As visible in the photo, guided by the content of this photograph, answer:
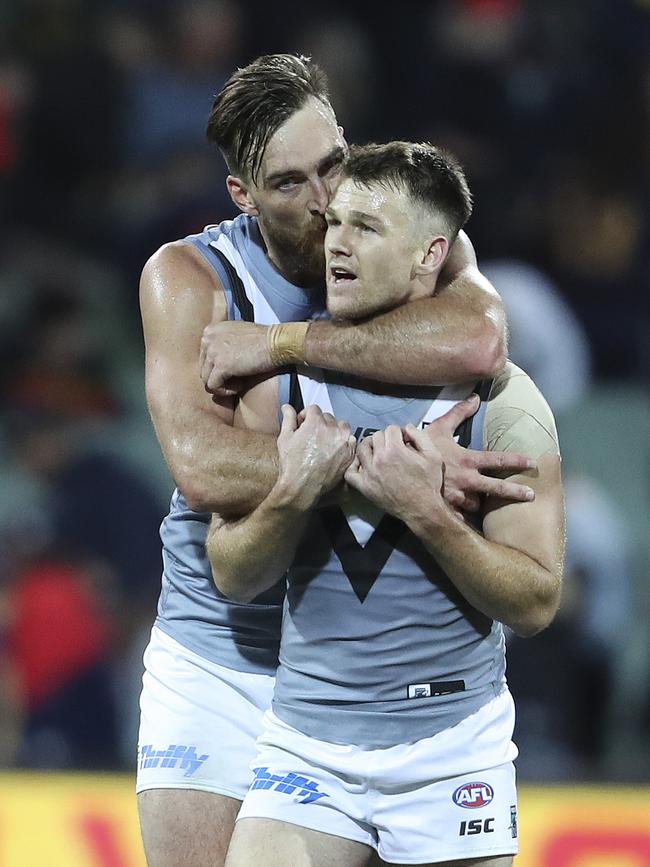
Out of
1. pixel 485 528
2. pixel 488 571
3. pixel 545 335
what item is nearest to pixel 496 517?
pixel 485 528

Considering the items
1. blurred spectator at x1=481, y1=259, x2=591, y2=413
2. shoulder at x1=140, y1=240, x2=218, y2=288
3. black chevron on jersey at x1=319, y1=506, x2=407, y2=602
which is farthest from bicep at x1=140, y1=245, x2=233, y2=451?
blurred spectator at x1=481, y1=259, x2=591, y2=413

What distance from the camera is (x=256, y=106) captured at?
319cm

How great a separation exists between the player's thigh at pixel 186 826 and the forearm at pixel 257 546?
1.84 feet

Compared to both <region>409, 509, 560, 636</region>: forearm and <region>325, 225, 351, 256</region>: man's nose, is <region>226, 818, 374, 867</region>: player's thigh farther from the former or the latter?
<region>325, 225, 351, 256</region>: man's nose

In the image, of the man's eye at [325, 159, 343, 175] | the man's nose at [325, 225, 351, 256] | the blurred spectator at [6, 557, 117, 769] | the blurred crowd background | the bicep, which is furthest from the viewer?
the blurred crowd background

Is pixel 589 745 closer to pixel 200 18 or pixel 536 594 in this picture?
pixel 536 594

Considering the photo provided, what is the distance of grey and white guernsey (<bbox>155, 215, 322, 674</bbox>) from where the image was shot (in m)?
3.25

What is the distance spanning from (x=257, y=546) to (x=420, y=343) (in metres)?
0.51

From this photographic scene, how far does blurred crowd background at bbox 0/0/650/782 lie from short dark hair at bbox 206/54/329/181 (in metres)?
3.25

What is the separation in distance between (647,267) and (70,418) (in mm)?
2944

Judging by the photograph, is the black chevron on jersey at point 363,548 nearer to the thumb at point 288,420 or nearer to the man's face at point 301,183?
the thumb at point 288,420

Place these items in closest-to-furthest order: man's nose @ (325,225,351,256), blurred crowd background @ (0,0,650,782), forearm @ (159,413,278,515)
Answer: man's nose @ (325,225,351,256) → forearm @ (159,413,278,515) → blurred crowd background @ (0,0,650,782)

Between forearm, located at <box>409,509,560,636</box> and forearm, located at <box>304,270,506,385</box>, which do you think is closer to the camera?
forearm, located at <box>409,509,560,636</box>

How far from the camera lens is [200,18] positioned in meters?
8.24
